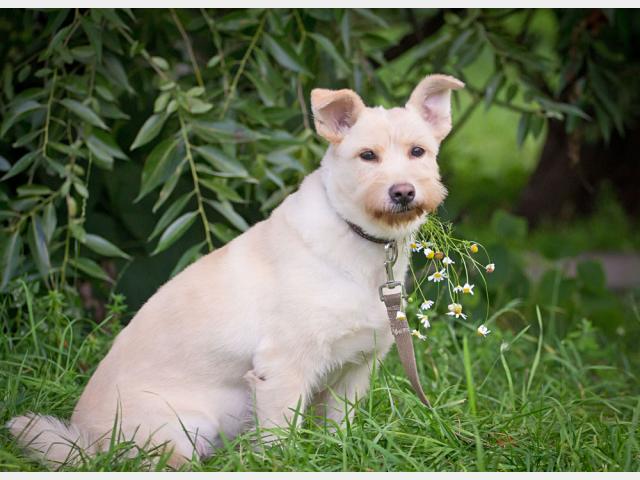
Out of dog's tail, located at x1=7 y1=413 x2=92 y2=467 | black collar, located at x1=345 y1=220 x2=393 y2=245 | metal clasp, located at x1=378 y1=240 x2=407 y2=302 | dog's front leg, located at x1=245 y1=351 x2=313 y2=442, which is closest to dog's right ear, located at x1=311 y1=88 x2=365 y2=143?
black collar, located at x1=345 y1=220 x2=393 y2=245

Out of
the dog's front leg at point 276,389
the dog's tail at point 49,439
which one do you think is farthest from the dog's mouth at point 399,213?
the dog's tail at point 49,439

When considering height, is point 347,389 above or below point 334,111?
below

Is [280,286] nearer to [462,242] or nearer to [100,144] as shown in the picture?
[462,242]

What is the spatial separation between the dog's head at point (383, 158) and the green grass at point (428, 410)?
0.71m

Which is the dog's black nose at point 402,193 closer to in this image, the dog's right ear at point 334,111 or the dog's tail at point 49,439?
the dog's right ear at point 334,111

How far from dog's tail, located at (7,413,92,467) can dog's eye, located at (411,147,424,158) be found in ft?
5.24

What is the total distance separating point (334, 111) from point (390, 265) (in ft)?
2.02

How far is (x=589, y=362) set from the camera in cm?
555

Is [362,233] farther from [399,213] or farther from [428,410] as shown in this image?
[428,410]

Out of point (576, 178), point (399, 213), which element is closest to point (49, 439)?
point (399, 213)

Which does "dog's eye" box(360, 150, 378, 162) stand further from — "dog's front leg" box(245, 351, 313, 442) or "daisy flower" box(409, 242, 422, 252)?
"dog's front leg" box(245, 351, 313, 442)

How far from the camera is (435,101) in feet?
11.9

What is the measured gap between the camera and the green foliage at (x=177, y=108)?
4.59 meters

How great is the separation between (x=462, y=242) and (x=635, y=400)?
166 centimetres
